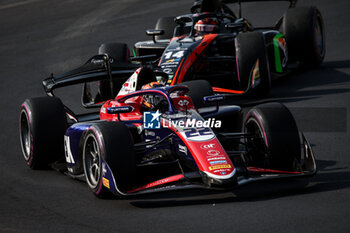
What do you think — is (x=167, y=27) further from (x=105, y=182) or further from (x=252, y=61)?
(x=105, y=182)

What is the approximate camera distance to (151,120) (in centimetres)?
870

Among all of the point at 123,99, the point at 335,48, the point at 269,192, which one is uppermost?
the point at 123,99

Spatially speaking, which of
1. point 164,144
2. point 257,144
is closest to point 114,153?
point 164,144

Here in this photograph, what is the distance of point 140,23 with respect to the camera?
2223 centimetres

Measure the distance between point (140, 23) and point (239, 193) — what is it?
14774 mm

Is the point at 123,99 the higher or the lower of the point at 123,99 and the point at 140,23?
the higher

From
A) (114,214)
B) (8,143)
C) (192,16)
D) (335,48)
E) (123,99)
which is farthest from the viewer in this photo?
(335,48)

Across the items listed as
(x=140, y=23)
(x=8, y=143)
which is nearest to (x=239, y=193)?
(x=8, y=143)

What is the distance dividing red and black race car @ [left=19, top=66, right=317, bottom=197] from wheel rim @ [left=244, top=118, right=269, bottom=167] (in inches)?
0.5

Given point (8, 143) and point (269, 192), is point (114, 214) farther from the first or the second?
point (8, 143)

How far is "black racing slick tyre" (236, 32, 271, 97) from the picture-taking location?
1324cm

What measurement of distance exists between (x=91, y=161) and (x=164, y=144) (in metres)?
0.94

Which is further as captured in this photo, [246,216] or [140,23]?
[140,23]

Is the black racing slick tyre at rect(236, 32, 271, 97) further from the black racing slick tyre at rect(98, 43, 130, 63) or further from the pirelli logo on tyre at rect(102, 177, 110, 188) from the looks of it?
the pirelli logo on tyre at rect(102, 177, 110, 188)
